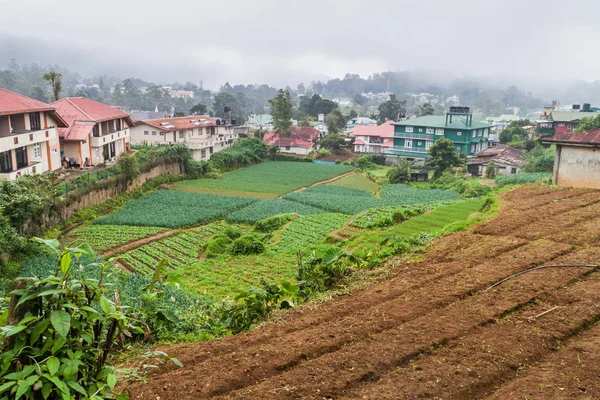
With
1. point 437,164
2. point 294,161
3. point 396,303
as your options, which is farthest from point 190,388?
point 294,161

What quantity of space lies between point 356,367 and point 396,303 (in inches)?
123

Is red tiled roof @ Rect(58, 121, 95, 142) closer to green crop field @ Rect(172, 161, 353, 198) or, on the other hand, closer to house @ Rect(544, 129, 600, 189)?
green crop field @ Rect(172, 161, 353, 198)

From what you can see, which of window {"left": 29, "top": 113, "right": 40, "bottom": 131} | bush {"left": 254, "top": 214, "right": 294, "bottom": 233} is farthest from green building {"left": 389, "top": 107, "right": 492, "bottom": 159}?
window {"left": 29, "top": 113, "right": 40, "bottom": 131}

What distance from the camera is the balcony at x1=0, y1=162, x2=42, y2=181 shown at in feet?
101

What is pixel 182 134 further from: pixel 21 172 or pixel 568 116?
pixel 568 116

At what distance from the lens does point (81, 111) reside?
43.1 metres

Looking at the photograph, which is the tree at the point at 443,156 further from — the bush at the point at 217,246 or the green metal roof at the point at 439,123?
the bush at the point at 217,246

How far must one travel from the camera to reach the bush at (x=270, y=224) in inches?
1325

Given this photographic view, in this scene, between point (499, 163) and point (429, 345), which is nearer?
point (429, 345)

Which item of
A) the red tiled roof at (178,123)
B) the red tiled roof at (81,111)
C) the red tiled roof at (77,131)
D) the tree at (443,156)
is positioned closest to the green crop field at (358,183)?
the tree at (443,156)

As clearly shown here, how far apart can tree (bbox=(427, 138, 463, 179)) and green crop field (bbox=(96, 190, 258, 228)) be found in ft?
78.1

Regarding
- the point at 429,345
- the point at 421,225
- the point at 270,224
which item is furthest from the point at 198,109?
the point at 429,345

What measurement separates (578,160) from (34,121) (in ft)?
109

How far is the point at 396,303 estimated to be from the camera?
10555mm
